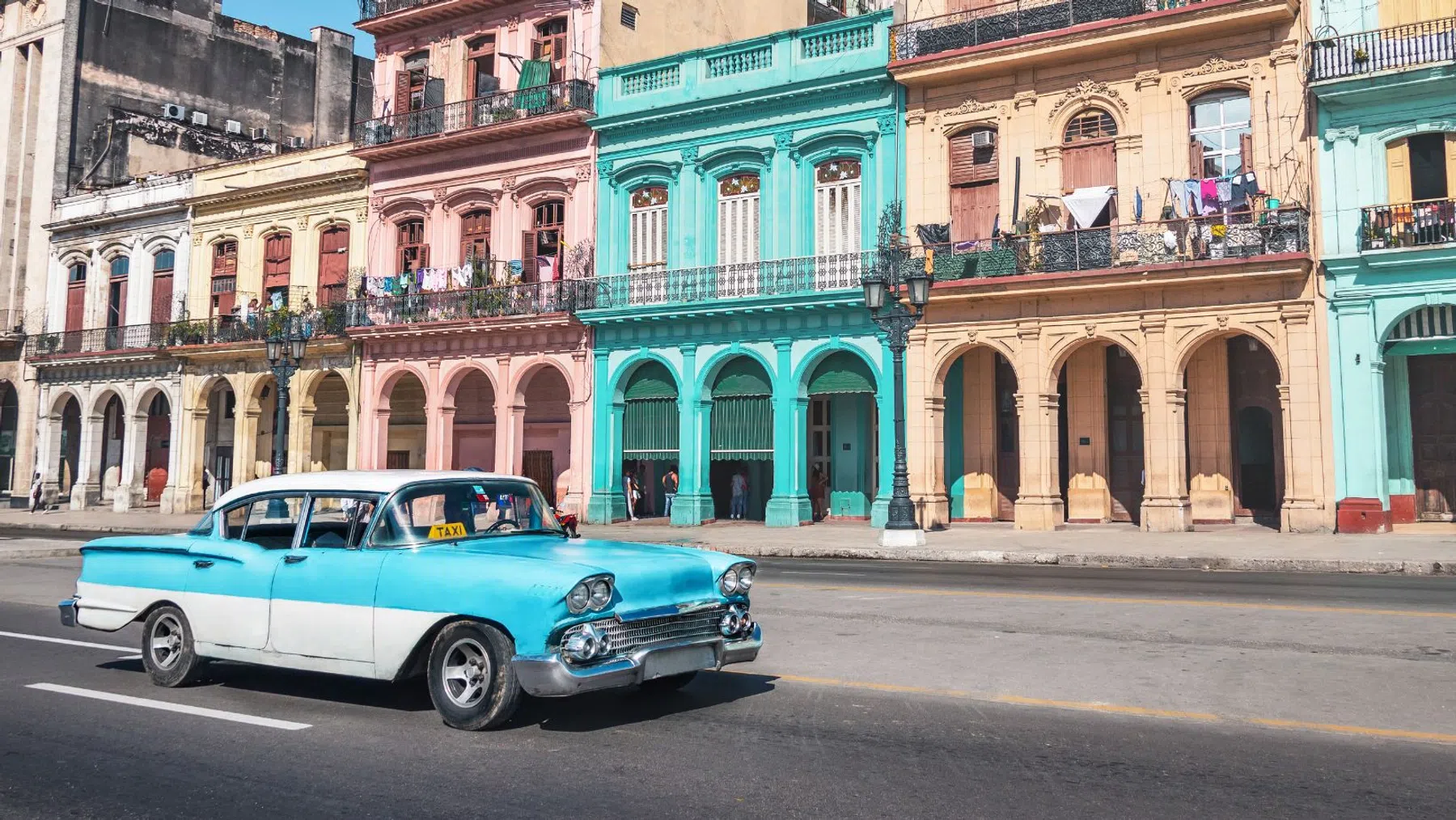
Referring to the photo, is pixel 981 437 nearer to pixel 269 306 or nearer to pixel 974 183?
pixel 974 183

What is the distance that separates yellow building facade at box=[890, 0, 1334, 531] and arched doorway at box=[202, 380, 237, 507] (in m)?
24.4

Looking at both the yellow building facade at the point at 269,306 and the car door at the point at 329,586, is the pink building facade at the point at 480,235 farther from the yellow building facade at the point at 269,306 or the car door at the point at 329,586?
the car door at the point at 329,586

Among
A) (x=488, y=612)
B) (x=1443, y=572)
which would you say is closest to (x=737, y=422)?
(x=1443, y=572)

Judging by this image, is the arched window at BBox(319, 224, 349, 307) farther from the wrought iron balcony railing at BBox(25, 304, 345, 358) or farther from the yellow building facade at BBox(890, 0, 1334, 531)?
the yellow building facade at BBox(890, 0, 1334, 531)

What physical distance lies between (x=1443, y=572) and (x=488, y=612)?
14119 mm

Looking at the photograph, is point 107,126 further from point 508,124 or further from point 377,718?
point 377,718

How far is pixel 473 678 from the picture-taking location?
6062 mm

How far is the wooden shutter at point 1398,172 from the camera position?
21250 millimetres

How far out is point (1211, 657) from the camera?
25.7 ft

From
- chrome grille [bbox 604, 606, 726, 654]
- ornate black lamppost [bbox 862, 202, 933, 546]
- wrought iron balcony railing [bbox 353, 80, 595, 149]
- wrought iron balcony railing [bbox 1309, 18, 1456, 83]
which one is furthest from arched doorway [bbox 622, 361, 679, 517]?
chrome grille [bbox 604, 606, 726, 654]

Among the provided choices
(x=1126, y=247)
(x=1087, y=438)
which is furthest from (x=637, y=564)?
(x=1087, y=438)

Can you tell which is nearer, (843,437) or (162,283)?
(843,437)

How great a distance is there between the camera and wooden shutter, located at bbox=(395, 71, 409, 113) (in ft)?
110

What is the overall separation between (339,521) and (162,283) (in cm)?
3552
